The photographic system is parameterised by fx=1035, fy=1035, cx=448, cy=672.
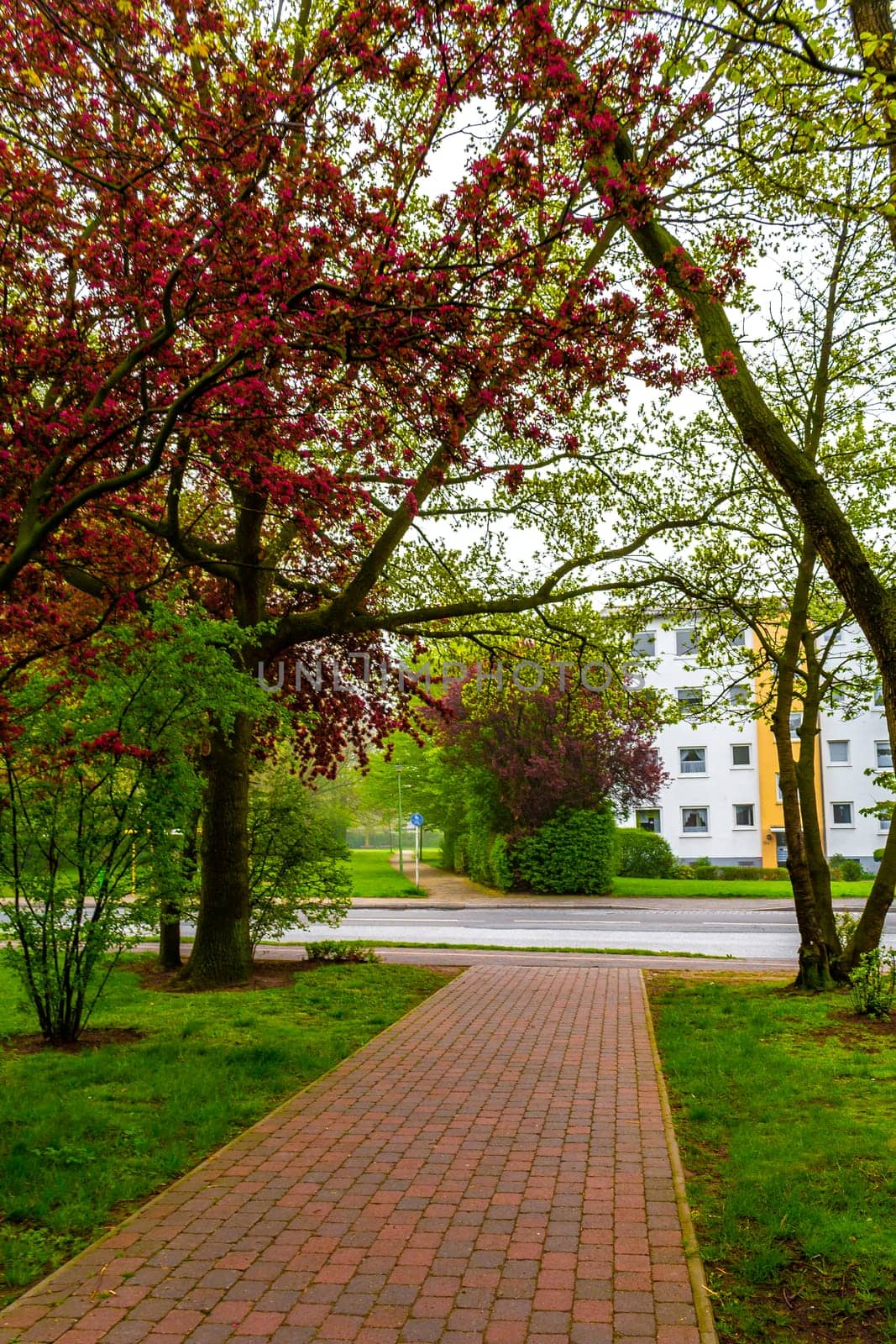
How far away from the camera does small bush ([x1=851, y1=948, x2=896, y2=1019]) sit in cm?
1005

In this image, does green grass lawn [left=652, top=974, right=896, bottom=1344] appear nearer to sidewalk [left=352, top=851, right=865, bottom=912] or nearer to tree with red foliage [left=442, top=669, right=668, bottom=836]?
sidewalk [left=352, top=851, right=865, bottom=912]

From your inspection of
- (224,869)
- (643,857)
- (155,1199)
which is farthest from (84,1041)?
(643,857)

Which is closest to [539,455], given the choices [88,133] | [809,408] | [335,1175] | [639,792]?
[809,408]

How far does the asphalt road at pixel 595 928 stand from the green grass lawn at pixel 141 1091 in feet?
22.8

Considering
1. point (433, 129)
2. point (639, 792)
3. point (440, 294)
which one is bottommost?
point (639, 792)

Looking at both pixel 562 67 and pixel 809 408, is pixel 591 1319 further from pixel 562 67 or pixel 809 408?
pixel 809 408

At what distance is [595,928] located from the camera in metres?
22.4

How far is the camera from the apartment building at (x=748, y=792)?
44781mm

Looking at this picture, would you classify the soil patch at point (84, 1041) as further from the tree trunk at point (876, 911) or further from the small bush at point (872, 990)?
the tree trunk at point (876, 911)

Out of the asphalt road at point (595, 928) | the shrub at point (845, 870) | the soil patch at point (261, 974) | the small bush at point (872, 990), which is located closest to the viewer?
the small bush at point (872, 990)

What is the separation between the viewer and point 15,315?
6.53 meters

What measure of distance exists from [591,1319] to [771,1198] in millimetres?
1675

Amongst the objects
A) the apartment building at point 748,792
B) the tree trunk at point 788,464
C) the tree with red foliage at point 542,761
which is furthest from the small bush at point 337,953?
the apartment building at point 748,792

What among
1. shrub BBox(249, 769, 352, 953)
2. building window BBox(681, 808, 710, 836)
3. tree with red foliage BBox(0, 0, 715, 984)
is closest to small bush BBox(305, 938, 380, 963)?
shrub BBox(249, 769, 352, 953)
